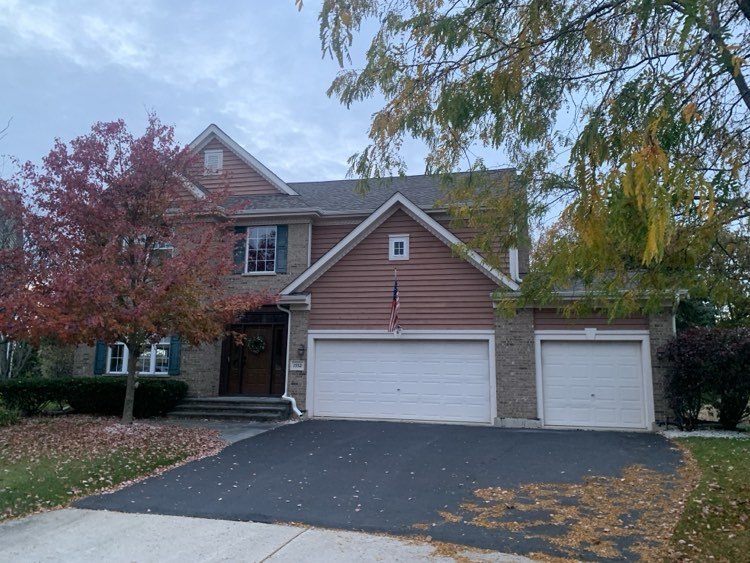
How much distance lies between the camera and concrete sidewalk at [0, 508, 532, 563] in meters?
5.42

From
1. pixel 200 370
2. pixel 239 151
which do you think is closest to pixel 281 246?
pixel 239 151

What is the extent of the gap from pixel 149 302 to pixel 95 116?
4.58 metres

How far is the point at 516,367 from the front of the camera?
13.7 meters

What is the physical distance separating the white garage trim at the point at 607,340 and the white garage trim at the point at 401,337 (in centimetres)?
105

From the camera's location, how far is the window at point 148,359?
16.1 m

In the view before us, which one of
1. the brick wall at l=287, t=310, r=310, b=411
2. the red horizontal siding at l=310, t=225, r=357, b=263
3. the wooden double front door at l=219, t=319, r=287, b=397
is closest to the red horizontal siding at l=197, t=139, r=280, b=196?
the red horizontal siding at l=310, t=225, r=357, b=263

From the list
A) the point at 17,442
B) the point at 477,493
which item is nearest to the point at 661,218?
the point at 477,493

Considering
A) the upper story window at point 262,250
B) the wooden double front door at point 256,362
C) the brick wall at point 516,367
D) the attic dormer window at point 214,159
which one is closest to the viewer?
the brick wall at point 516,367

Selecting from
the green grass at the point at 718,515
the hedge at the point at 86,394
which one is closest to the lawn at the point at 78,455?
the hedge at the point at 86,394

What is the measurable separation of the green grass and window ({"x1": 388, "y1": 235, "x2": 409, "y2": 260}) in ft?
26.3

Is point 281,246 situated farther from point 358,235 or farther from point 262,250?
point 358,235

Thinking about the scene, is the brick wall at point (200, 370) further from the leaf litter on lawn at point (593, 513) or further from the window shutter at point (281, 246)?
the leaf litter on lawn at point (593, 513)

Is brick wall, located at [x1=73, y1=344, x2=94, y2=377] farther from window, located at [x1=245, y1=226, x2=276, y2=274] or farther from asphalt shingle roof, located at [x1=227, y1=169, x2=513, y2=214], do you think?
asphalt shingle roof, located at [x1=227, y1=169, x2=513, y2=214]

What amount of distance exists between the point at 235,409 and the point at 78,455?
211 inches
